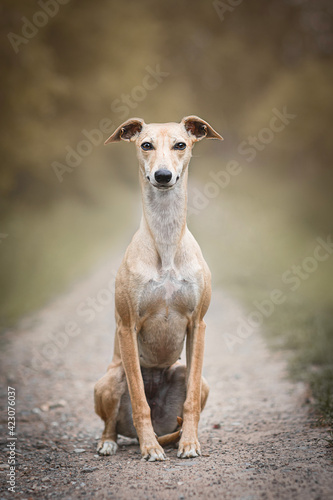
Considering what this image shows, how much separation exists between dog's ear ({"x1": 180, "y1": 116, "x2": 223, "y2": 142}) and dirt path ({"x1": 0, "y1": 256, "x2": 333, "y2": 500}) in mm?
2838

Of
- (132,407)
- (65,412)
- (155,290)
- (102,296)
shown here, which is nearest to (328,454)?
(132,407)

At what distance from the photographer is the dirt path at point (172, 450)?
3.19m

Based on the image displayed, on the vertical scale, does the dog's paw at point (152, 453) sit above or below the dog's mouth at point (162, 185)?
below

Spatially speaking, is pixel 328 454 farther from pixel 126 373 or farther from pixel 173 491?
pixel 126 373

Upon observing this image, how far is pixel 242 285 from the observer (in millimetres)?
12766

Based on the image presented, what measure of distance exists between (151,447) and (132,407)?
14.0 inches

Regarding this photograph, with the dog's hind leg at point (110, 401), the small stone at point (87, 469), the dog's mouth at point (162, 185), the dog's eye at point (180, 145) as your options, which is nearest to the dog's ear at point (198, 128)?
the dog's eye at point (180, 145)

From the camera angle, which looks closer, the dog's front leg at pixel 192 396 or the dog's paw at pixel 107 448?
the dog's front leg at pixel 192 396

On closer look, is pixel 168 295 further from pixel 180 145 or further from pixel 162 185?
pixel 180 145

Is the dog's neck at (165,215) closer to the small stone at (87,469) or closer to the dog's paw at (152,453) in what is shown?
the dog's paw at (152,453)

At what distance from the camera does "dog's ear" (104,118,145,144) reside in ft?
14.5

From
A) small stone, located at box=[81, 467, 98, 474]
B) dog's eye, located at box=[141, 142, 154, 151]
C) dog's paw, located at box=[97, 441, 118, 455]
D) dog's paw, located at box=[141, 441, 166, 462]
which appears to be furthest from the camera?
dog's paw, located at box=[97, 441, 118, 455]

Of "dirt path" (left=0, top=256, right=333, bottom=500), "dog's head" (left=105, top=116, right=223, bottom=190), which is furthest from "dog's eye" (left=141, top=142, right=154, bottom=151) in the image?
"dirt path" (left=0, top=256, right=333, bottom=500)

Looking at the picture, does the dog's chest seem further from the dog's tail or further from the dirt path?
the dirt path
